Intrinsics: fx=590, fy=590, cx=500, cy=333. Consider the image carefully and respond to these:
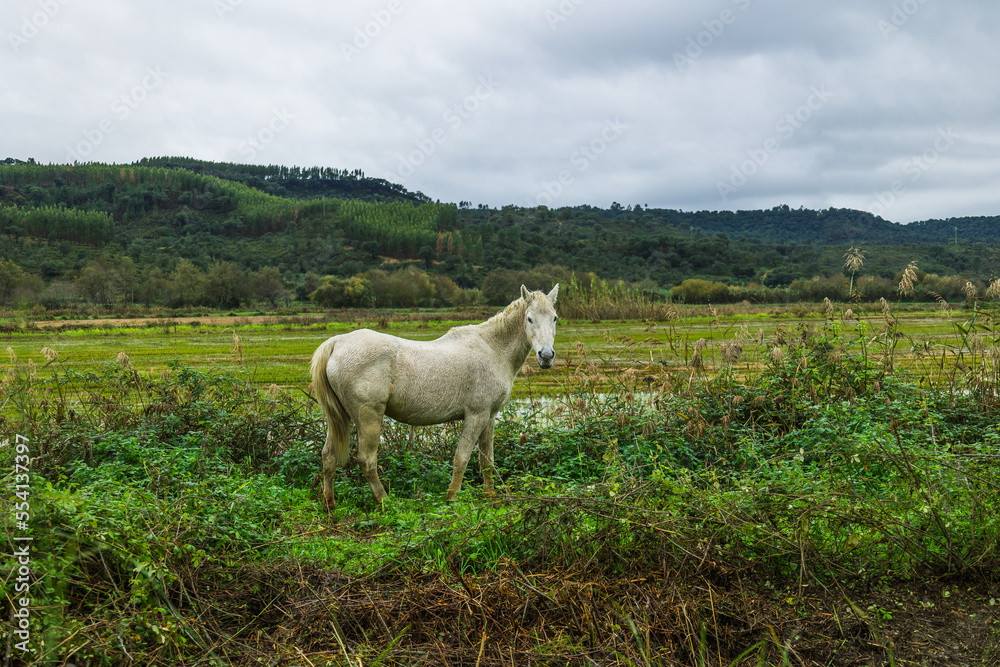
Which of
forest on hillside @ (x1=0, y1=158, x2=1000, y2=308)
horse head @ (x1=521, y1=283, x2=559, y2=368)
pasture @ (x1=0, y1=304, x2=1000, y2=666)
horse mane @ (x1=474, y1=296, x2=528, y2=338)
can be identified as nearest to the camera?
pasture @ (x1=0, y1=304, x2=1000, y2=666)

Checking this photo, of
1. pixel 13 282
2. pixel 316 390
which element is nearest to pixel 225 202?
pixel 13 282

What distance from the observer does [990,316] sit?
29.5 ft

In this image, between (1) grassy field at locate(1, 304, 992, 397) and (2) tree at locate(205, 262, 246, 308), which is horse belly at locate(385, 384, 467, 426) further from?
(2) tree at locate(205, 262, 246, 308)

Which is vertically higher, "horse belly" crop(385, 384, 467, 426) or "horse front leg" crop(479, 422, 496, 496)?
"horse belly" crop(385, 384, 467, 426)

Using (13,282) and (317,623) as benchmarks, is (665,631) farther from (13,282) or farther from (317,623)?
(13,282)

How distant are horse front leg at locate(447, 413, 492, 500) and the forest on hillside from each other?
24.4 feet

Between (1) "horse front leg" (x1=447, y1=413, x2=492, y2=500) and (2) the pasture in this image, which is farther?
(1) "horse front leg" (x1=447, y1=413, x2=492, y2=500)

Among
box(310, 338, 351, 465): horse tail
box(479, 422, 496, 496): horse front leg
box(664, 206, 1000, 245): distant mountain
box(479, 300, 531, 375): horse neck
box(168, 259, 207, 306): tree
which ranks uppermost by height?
box(664, 206, 1000, 245): distant mountain

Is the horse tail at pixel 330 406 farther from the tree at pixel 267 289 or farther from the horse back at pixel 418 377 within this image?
the tree at pixel 267 289

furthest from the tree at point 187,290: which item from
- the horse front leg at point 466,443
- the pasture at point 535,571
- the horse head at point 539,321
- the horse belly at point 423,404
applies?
the horse head at point 539,321

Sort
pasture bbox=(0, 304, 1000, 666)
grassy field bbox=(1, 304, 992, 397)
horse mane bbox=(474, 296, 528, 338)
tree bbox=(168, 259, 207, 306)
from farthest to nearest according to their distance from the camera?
tree bbox=(168, 259, 207, 306), grassy field bbox=(1, 304, 992, 397), horse mane bbox=(474, 296, 528, 338), pasture bbox=(0, 304, 1000, 666)

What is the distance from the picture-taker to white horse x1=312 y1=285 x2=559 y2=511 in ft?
20.7

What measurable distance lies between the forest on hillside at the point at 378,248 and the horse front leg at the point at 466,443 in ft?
24.4

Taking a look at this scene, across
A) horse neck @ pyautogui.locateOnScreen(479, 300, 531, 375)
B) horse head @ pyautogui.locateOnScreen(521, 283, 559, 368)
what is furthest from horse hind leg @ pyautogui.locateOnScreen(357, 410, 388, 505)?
horse head @ pyautogui.locateOnScreen(521, 283, 559, 368)
